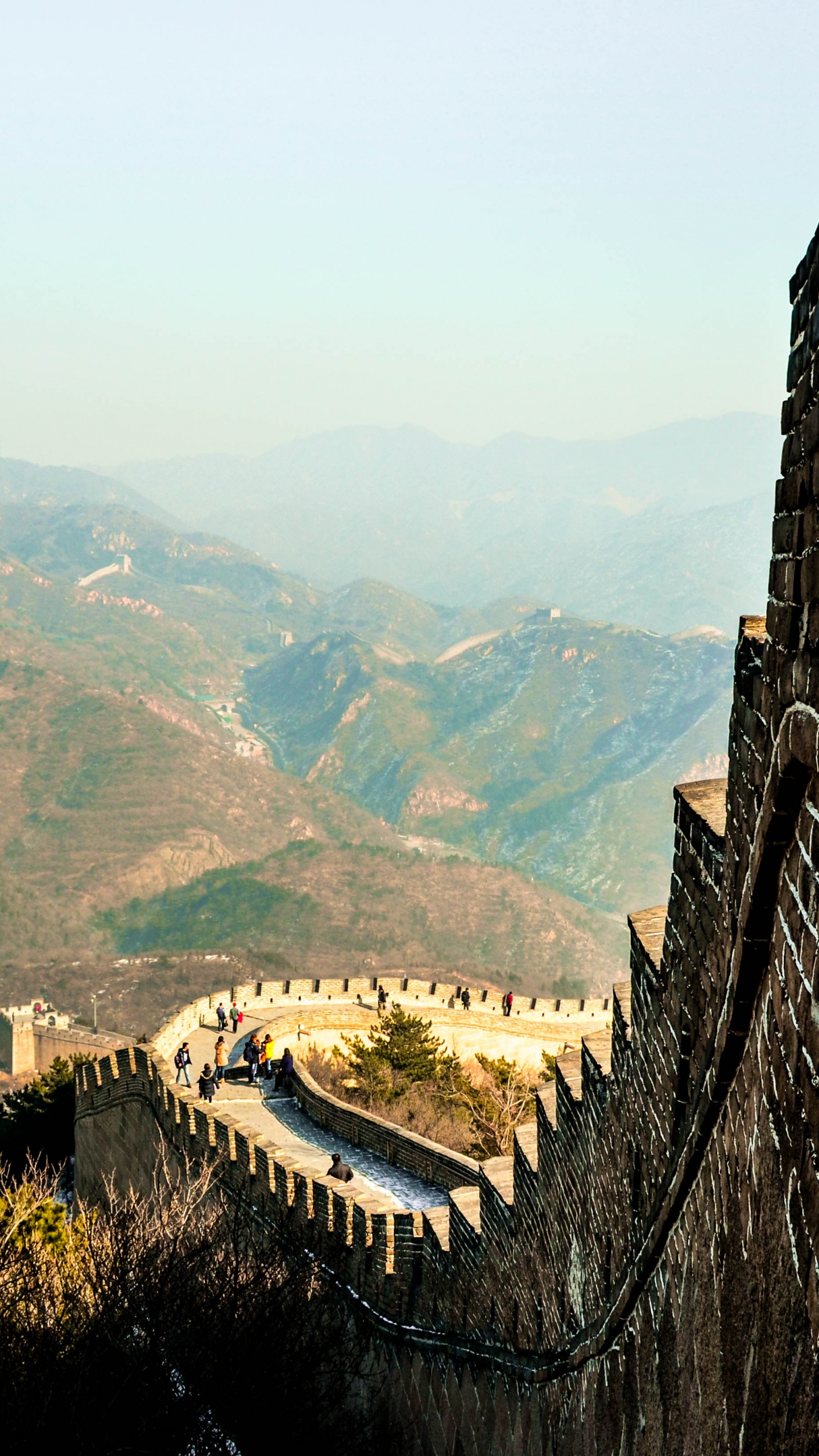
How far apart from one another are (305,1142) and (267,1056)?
4665 mm

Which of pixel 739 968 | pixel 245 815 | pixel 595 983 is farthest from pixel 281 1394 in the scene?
pixel 245 815


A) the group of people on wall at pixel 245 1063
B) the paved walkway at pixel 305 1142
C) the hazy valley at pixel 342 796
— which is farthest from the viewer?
the hazy valley at pixel 342 796

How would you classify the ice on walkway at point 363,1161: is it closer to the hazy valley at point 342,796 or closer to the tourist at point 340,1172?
the tourist at point 340,1172

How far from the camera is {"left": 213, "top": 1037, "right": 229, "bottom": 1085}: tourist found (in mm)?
22141

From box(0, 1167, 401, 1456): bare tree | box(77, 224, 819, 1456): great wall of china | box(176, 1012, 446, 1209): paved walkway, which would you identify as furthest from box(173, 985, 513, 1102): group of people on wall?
box(77, 224, 819, 1456): great wall of china

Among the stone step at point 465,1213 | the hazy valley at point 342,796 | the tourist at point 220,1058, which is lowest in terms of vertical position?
the tourist at point 220,1058

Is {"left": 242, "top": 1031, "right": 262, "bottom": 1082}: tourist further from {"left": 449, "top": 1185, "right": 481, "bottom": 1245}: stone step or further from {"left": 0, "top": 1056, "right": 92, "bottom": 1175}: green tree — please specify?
{"left": 449, "top": 1185, "right": 481, "bottom": 1245}: stone step

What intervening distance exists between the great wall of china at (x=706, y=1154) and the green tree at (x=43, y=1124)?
62.3 feet

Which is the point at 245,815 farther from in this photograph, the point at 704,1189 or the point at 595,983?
the point at 704,1189

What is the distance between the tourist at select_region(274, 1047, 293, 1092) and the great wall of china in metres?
13.5

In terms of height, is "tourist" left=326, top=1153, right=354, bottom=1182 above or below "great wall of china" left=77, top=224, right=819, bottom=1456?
below

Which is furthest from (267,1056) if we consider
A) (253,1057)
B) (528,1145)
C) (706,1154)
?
(706,1154)

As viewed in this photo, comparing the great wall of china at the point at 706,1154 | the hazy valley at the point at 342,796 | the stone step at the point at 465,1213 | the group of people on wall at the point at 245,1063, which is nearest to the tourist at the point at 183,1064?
the group of people on wall at the point at 245,1063

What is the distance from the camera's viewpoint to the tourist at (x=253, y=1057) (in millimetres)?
21859
